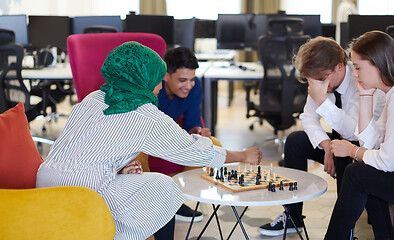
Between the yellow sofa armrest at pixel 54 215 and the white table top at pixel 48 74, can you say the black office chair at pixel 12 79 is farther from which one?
the yellow sofa armrest at pixel 54 215

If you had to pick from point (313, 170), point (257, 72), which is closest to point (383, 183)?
point (313, 170)

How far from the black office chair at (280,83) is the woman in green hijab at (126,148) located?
7.35 ft

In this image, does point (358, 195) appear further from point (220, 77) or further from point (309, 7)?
point (309, 7)

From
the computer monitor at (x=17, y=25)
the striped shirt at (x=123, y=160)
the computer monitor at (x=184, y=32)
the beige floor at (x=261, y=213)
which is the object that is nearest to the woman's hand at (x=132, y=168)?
the striped shirt at (x=123, y=160)

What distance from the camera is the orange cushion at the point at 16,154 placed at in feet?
5.81

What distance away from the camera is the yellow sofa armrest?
1.47 m

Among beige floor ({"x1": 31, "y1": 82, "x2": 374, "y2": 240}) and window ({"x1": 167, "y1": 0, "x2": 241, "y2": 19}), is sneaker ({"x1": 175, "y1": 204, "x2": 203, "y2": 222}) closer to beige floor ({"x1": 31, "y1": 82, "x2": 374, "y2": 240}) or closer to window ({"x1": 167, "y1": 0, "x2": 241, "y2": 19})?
beige floor ({"x1": 31, "y1": 82, "x2": 374, "y2": 240})

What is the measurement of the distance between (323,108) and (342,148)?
0.31 meters

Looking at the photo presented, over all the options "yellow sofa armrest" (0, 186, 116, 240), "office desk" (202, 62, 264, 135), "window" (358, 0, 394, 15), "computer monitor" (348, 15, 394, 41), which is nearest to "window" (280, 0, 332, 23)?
"window" (358, 0, 394, 15)

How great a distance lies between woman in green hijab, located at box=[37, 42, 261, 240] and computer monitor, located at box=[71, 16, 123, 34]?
359 cm

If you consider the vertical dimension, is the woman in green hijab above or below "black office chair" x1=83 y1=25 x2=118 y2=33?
below

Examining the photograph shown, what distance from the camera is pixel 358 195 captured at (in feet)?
6.61

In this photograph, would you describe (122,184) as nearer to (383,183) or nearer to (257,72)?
(383,183)

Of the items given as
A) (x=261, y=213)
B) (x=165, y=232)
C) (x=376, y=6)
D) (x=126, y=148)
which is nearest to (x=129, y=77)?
(x=126, y=148)
